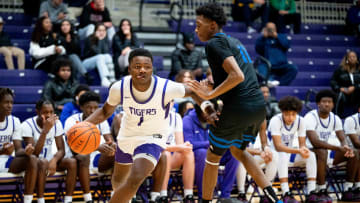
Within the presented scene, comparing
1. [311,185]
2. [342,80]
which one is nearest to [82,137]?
[311,185]

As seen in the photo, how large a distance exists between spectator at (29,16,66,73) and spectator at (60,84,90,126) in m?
1.55

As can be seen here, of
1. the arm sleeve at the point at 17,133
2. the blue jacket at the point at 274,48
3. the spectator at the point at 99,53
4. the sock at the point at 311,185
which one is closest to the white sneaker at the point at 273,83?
the blue jacket at the point at 274,48

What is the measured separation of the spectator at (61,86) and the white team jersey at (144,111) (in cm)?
361

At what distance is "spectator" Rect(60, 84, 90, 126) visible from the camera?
7830 mm

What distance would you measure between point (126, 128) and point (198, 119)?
272 cm

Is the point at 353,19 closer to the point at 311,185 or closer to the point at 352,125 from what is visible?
the point at 352,125

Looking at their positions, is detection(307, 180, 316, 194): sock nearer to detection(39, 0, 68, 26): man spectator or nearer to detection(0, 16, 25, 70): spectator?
detection(0, 16, 25, 70): spectator

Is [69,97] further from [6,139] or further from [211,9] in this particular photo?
[211,9]

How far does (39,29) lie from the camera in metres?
9.51

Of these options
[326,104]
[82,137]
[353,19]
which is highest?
[353,19]

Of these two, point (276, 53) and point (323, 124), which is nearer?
point (323, 124)

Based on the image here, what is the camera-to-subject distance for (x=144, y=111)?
498cm

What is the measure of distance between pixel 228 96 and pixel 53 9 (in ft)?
21.8

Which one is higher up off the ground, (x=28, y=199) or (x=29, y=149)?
(x=29, y=149)
